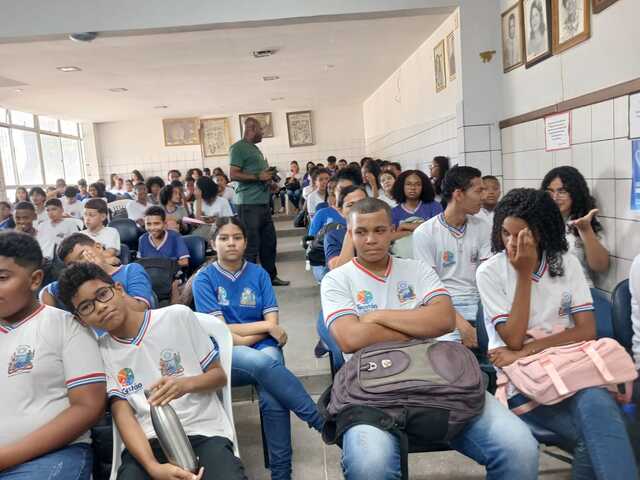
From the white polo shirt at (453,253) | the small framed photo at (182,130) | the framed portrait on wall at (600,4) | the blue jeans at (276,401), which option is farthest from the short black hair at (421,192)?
the small framed photo at (182,130)

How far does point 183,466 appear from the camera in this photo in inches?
51.1

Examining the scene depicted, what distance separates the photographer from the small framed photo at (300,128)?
1138 cm

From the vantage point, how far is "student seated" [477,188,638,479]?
5.06 ft

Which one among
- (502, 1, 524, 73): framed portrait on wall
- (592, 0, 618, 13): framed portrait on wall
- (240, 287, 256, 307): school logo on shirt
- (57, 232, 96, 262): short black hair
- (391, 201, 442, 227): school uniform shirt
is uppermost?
(502, 1, 524, 73): framed portrait on wall

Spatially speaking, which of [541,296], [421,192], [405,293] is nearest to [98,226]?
[421,192]

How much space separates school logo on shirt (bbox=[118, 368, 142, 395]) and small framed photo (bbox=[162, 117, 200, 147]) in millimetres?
10528

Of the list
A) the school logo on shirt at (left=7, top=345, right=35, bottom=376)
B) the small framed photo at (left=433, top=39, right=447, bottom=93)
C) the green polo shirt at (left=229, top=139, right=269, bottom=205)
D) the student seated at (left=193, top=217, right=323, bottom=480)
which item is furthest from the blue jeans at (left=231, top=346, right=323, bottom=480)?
the small framed photo at (left=433, top=39, right=447, bottom=93)

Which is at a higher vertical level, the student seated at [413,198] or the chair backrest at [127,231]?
the student seated at [413,198]

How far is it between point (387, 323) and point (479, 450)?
1.51 feet

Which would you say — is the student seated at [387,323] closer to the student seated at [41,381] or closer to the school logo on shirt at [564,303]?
the school logo on shirt at [564,303]

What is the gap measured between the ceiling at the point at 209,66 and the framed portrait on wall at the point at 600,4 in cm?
163

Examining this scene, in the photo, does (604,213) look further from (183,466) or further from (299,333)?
(183,466)

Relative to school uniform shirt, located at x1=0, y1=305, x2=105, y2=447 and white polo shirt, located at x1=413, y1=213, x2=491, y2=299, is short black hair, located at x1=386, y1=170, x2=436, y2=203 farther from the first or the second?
school uniform shirt, located at x1=0, y1=305, x2=105, y2=447

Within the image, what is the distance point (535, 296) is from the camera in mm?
1729
